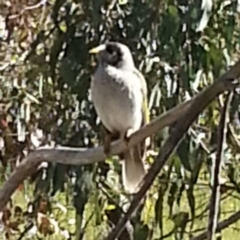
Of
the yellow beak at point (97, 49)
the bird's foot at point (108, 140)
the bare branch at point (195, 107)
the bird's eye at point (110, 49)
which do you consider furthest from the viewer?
the bird's eye at point (110, 49)

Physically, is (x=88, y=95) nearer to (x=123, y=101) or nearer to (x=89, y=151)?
(x=123, y=101)

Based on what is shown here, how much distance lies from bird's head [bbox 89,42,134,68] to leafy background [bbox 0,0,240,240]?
3 cm

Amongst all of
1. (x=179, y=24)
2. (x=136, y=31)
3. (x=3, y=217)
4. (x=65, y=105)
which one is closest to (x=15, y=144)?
(x=3, y=217)

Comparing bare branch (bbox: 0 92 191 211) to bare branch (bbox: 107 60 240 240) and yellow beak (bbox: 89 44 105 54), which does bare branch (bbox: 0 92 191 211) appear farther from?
yellow beak (bbox: 89 44 105 54)

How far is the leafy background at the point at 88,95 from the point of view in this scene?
256cm

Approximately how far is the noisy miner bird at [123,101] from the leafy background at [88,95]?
0.04m

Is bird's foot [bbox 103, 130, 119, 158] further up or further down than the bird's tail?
further up

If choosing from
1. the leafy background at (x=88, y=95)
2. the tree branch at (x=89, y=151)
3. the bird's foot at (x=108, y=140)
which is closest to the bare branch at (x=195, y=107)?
the tree branch at (x=89, y=151)

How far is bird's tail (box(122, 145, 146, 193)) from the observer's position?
9.32 feet

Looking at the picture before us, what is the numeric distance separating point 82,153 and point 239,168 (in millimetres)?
1073

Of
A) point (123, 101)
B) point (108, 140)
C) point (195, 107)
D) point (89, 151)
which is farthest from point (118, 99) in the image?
point (195, 107)

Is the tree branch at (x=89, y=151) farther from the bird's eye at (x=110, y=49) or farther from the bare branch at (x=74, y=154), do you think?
Answer: the bird's eye at (x=110, y=49)

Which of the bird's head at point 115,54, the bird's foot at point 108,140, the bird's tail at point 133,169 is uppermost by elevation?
the bird's head at point 115,54

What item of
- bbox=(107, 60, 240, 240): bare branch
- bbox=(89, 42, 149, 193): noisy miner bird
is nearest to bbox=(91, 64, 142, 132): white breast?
bbox=(89, 42, 149, 193): noisy miner bird
